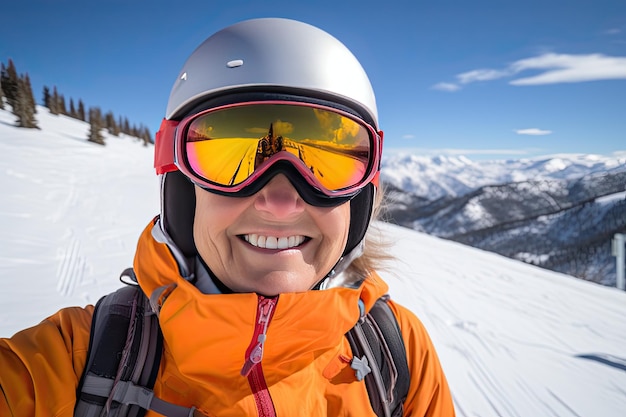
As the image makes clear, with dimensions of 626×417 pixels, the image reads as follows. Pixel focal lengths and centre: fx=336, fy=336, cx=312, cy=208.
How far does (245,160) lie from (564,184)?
16090cm

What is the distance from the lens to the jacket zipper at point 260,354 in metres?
1.08

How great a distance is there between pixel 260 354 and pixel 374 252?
35.4 inches

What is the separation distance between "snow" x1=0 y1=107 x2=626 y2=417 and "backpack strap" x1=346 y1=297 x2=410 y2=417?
0.39 meters

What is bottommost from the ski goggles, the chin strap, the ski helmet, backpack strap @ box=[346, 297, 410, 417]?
backpack strap @ box=[346, 297, 410, 417]

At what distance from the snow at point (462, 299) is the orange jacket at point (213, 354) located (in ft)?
2.50

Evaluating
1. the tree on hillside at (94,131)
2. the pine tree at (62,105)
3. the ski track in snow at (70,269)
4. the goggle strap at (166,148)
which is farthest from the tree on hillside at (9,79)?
the goggle strap at (166,148)

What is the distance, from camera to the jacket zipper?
108cm

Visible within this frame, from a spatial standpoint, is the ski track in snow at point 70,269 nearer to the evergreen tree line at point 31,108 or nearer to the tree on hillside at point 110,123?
the evergreen tree line at point 31,108

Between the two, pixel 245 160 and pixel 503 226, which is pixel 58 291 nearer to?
pixel 245 160

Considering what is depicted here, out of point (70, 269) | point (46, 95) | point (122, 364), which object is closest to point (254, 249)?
point (122, 364)

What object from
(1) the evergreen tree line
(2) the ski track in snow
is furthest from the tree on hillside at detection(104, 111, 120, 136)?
(2) the ski track in snow

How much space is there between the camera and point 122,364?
1.07 m

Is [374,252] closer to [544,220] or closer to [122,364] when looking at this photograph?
[122,364]

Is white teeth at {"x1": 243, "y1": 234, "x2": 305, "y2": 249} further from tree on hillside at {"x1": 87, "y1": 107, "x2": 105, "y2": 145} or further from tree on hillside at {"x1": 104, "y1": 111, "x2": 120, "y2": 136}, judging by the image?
tree on hillside at {"x1": 104, "y1": 111, "x2": 120, "y2": 136}
